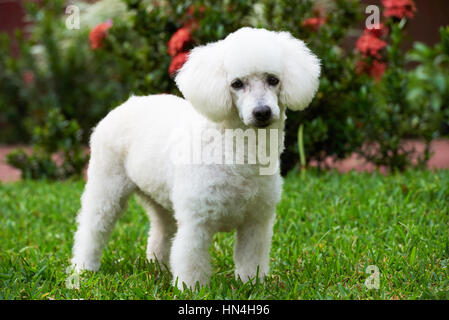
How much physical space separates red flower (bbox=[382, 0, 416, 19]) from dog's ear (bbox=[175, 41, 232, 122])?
3.07 metres

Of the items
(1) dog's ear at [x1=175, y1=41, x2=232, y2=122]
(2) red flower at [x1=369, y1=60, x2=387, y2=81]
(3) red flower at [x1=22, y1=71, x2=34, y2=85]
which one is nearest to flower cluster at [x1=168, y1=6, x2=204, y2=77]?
(2) red flower at [x1=369, y1=60, x2=387, y2=81]

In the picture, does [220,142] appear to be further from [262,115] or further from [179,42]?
[179,42]

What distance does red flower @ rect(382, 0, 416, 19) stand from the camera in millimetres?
5133

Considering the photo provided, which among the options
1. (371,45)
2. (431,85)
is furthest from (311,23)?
(431,85)

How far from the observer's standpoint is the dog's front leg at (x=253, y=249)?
2928 millimetres

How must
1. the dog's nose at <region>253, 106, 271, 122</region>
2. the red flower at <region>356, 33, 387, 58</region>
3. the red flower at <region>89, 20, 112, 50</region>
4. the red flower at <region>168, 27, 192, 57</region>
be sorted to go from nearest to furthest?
1. the dog's nose at <region>253, 106, 271, 122</region>
2. the red flower at <region>168, 27, 192, 57</region>
3. the red flower at <region>356, 33, 387, 58</region>
4. the red flower at <region>89, 20, 112, 50</region>

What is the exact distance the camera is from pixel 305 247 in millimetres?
3523

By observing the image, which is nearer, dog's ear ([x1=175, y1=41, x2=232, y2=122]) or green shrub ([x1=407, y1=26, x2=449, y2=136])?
dog's ear ([x1=175, y1=41, x2=232, y2=122])

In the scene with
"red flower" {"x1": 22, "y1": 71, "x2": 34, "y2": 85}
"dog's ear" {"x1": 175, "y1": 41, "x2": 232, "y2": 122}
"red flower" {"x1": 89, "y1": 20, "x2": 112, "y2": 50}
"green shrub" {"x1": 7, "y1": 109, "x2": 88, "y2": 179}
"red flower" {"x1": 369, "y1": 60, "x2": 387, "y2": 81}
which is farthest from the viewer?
"red flower" {"x1": 22, "y1": 71, "x2": 34, "y2": 85}

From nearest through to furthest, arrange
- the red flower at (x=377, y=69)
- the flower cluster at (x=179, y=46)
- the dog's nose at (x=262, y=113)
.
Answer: the dog's nose at (x=262, y=113) < the flower cluster at (x=179, y=46) < the red flower at (x=377, y=69)

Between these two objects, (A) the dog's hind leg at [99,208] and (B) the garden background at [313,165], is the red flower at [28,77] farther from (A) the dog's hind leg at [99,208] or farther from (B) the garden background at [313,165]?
(A) the dog's hind leg at [99,208]

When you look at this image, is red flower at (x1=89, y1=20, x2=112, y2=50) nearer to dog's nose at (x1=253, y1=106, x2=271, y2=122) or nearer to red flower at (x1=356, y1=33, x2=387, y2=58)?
red flower at (x1=356, y1=33, x2=387, y2=58)

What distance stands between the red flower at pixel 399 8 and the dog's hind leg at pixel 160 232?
3.12 metres

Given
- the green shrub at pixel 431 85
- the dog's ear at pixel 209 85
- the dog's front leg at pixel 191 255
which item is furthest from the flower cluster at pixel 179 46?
the green shrub at pixel 431 85
